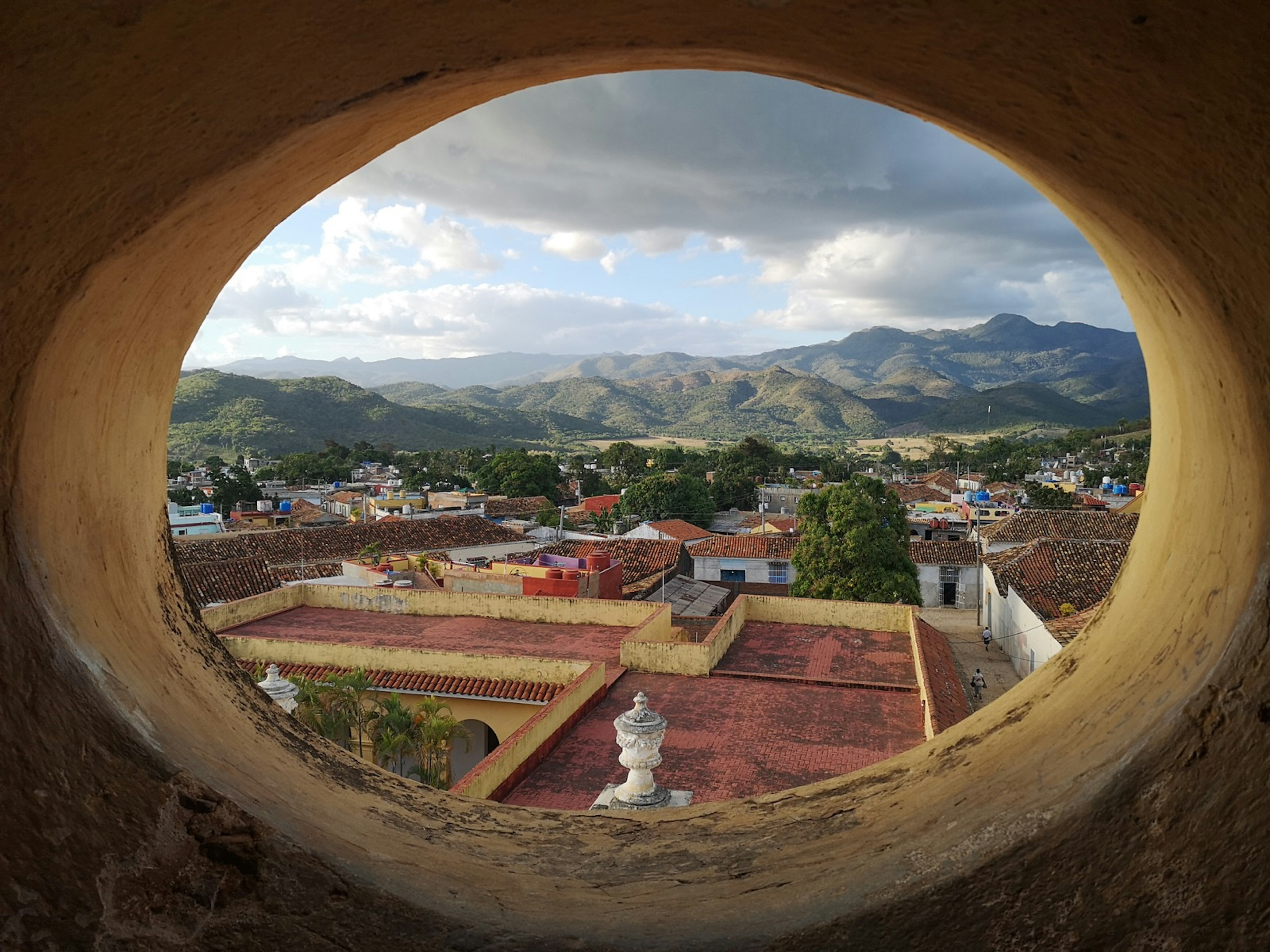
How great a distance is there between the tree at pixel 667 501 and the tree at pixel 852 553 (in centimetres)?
1988

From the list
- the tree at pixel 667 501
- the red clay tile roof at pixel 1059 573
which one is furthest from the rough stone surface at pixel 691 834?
the tree at pixel 667 501

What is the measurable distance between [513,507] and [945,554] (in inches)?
920

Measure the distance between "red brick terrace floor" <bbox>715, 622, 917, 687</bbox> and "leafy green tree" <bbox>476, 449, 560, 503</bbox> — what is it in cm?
4015

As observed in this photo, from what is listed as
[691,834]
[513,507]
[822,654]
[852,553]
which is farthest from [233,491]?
[691,834]

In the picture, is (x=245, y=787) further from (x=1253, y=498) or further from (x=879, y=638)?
(x=879, y=638)

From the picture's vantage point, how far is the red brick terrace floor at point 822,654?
1358 cm

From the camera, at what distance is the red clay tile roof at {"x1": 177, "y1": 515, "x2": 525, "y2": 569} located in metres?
26.5

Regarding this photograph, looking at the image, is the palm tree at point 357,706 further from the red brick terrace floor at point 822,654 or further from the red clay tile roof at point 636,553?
the red clay tile roof at point 636,553

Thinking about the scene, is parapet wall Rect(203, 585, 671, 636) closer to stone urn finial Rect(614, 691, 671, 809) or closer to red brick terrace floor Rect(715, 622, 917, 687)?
red brick terrace floor Rect(715, 622, 917, 687)

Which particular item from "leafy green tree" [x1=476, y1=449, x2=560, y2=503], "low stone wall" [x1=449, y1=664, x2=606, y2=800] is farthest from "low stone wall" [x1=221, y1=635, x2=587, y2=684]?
"leafy green tree" [x1=476, y1=449, x2=560, y2=503]

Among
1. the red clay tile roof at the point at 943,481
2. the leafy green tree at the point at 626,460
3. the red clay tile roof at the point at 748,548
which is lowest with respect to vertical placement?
the red clay tile roof at the point at 748,548

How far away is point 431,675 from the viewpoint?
12.4m

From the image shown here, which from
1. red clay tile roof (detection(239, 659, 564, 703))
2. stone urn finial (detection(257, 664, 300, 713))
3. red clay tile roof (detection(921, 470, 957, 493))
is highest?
stone urn finial (detection(257, 664, 300, 713))

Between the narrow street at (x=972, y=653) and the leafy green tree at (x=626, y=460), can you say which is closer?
the narrow street at (x=972, y=653)
